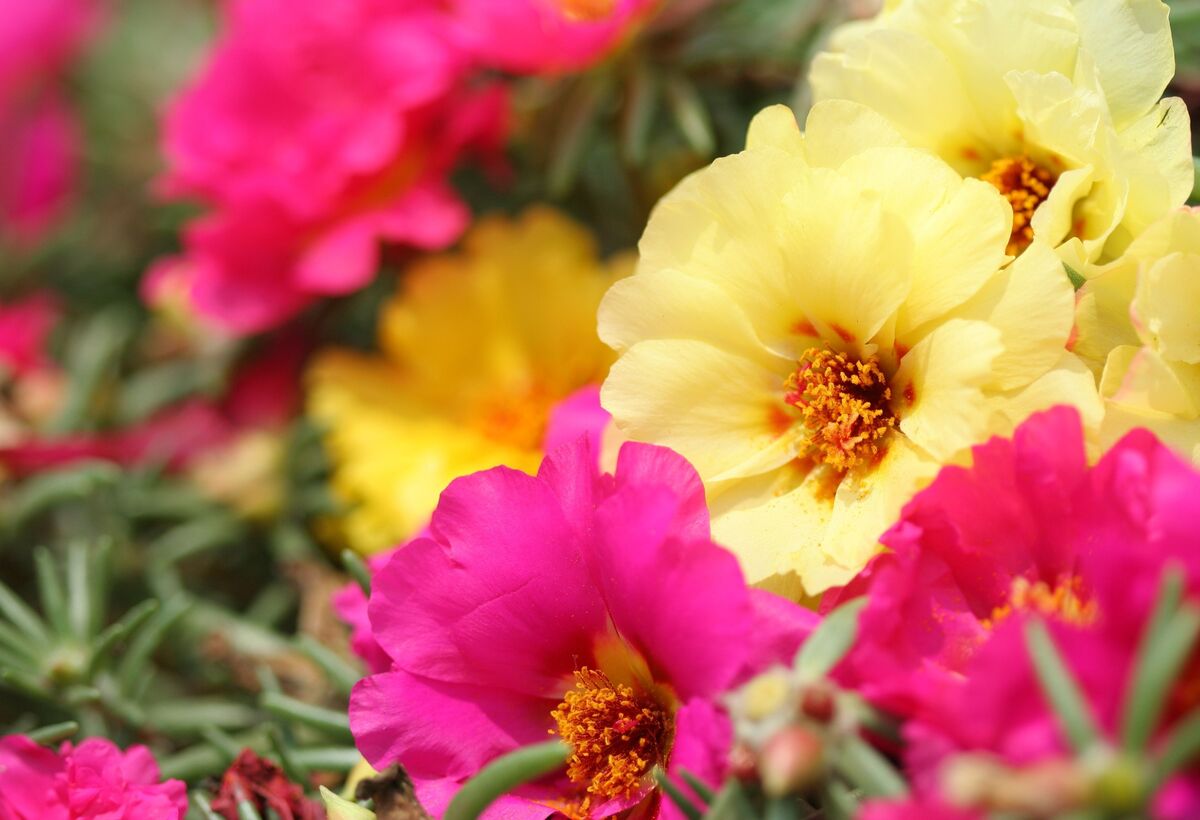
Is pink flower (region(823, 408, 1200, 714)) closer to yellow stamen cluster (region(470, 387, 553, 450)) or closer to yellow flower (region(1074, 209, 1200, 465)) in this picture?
yellow flower (region(1074, 209, 1200, 465))

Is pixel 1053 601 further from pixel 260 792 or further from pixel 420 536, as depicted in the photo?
pixel 260 792

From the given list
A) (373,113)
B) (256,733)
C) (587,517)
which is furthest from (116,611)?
(587,517)

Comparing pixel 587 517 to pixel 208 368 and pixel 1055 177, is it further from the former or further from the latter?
pixel 208 368

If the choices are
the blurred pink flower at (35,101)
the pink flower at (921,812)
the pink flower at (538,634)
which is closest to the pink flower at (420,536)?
the pink flower at (538,634)

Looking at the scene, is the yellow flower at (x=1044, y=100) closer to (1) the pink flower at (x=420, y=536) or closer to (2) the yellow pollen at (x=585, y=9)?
(1) the pink flower at (x=420, y=536)

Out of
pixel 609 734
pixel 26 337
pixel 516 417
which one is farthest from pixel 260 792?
pixel 26 337
